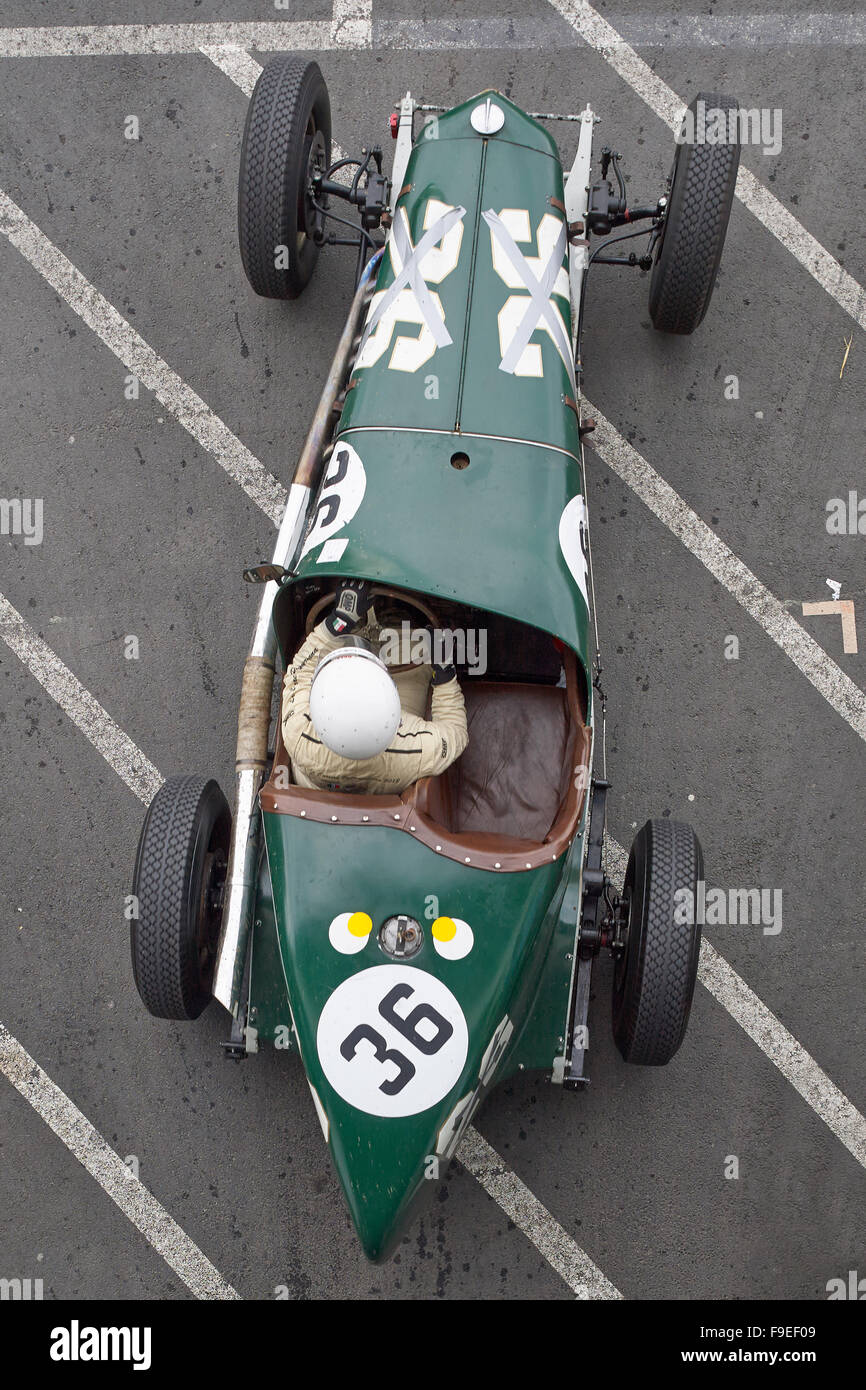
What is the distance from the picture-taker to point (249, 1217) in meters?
4.81

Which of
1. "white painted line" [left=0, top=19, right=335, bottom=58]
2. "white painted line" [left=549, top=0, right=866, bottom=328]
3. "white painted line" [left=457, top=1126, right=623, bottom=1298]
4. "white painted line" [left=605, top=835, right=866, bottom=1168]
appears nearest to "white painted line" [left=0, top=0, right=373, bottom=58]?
"white painted line" [left=0, top=19, right=335, bottom=58]

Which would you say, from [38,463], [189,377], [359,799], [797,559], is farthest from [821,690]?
[38,463]

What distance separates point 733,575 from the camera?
5141 mm

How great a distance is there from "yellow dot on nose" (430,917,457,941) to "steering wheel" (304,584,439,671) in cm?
102

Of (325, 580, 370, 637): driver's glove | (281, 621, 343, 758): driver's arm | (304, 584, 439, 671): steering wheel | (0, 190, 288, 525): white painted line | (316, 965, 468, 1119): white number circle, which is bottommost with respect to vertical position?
(316, 965, 468, 1119): white number circle

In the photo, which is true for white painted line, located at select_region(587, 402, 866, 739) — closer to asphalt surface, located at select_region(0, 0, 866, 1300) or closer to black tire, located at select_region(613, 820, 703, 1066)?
asphalt surface, located at select_region(0, 0, 866, 1300)

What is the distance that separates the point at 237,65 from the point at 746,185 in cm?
260

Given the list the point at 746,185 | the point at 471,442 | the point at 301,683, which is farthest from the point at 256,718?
the point at 746,185

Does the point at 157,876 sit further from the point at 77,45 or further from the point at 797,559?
the point at 77,45

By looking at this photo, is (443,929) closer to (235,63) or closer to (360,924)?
(360,924)

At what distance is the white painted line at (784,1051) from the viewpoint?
16.0 feet

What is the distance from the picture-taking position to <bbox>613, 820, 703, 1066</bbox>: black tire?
4125 millimetres

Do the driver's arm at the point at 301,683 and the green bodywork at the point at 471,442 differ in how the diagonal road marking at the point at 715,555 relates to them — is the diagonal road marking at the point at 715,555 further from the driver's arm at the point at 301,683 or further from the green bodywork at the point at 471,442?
the driver's arm at the point at 301,683

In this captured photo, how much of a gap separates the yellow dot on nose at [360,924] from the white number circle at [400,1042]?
122mm
